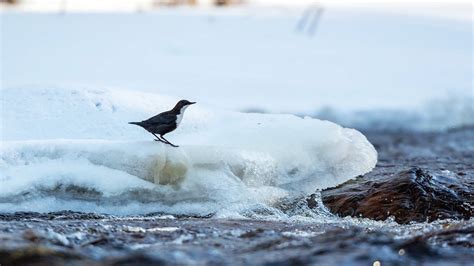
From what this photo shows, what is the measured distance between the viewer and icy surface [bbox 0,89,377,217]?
5754 mm

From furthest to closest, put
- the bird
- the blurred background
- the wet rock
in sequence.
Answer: the blurred background
the wet rock
the bird

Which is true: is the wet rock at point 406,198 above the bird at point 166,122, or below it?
below

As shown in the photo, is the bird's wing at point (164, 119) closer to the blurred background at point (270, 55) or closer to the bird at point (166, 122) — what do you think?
the bird at point (166, 122)

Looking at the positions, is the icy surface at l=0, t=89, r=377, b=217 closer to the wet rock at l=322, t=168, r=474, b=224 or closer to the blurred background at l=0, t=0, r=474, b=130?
the wet rock at l=322, t=168, r=474, b=224

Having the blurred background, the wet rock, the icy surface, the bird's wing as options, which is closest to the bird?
the bird's wing

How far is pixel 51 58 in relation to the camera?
19.1 metres

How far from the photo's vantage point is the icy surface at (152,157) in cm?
575

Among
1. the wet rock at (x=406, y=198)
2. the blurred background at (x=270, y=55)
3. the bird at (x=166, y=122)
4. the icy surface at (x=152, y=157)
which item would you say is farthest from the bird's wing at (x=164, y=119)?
the blurred background at (x=270, y=55)

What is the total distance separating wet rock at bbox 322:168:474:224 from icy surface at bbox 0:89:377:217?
0.55 ft

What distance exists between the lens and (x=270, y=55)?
20.3 m

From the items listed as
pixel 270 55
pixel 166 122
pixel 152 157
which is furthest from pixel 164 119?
pixel 270 55

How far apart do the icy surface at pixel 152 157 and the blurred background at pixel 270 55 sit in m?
8.60

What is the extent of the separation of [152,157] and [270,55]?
1470cm

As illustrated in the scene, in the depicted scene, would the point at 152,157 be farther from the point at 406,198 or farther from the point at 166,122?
the point at 406,198
